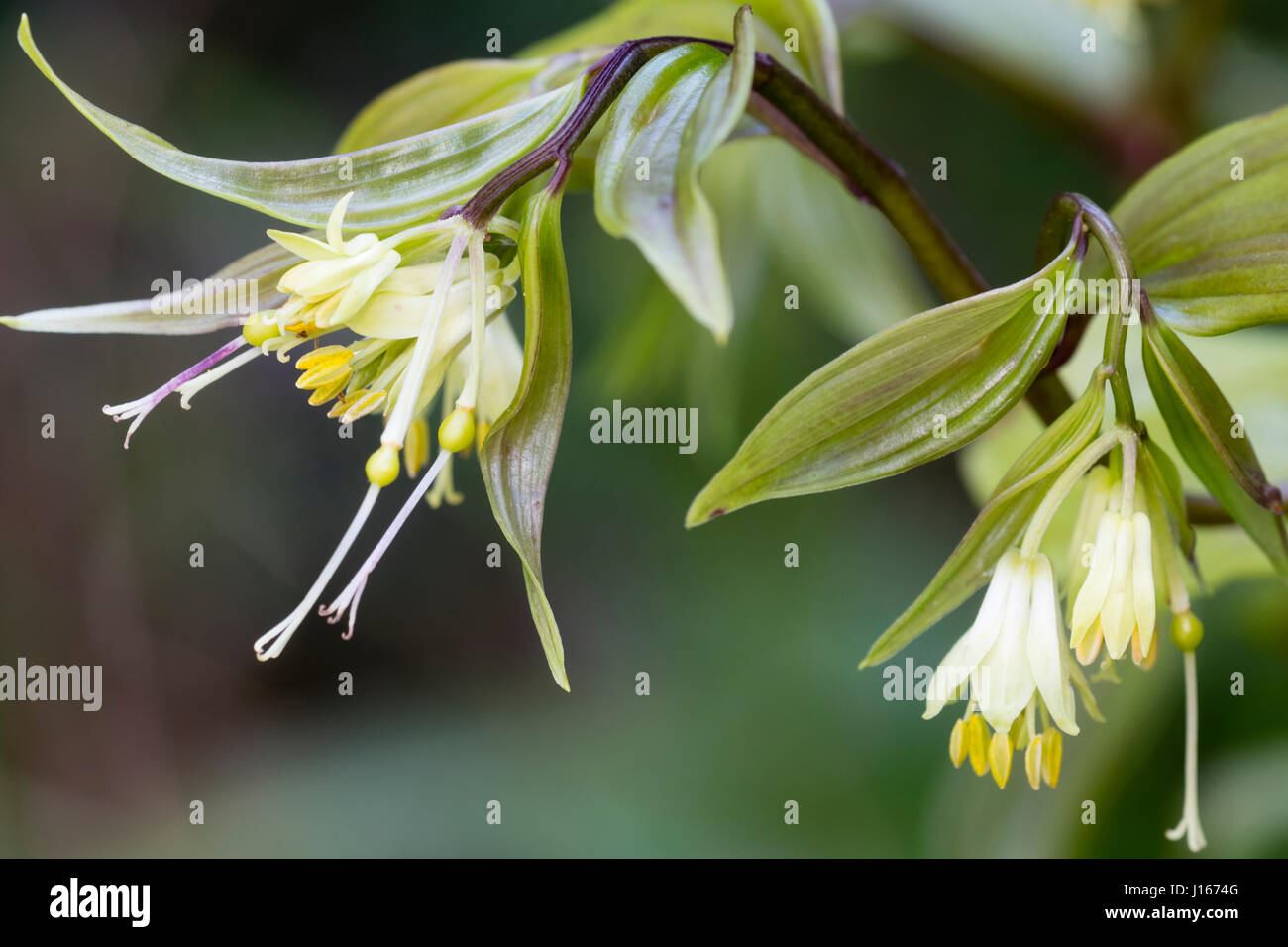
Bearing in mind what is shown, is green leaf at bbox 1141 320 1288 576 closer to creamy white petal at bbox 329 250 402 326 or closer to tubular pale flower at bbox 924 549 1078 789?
tubular pale flower at bbox 924 549 1078 789

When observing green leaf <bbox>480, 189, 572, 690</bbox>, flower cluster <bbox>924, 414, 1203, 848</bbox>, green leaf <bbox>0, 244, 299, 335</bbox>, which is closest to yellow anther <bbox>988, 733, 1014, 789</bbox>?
flower cluster <bbox>924, 414, 1203, 848</bbox>

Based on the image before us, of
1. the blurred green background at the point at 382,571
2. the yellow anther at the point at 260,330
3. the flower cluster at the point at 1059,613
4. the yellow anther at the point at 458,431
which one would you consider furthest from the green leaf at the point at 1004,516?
the blurred green background at the point at 382,571

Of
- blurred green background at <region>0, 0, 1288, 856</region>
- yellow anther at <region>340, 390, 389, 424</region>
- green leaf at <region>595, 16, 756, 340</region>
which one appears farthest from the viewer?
blurred green background at <region>0, 0, 1288, 856</region>

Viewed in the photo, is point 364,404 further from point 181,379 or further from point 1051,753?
point 1051,753

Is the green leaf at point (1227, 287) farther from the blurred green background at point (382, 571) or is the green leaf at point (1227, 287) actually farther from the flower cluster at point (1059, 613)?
the blurred green background at point (382, 571)

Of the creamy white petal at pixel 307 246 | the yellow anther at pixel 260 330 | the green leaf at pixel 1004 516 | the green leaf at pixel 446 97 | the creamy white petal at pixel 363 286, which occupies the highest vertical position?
the green leaf at pixel 446 97
